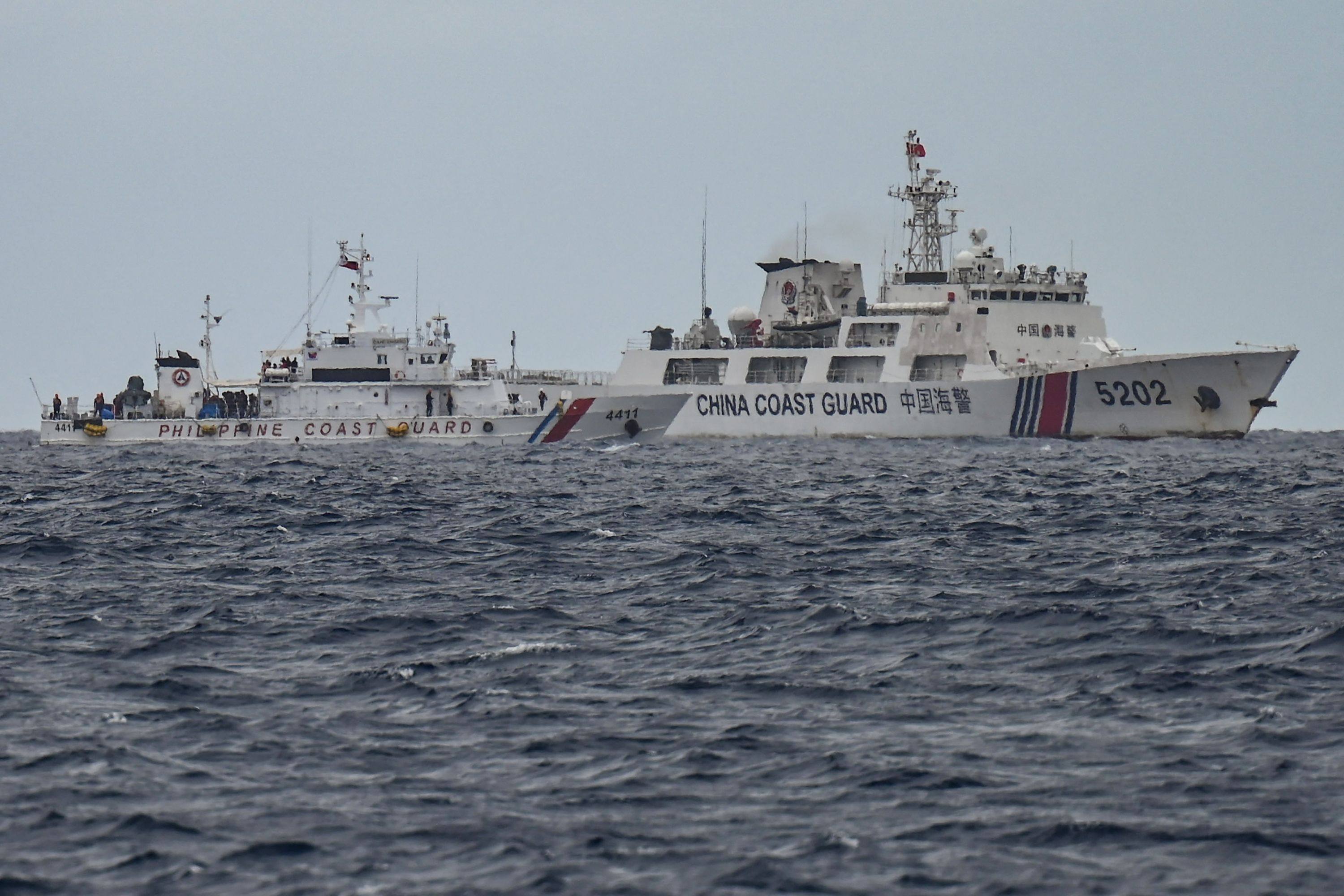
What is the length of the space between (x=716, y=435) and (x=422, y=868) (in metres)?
53.0

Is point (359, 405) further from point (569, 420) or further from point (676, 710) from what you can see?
point (676, 710)

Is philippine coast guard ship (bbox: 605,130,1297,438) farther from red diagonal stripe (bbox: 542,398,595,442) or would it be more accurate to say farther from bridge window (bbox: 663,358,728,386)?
red diagonal stripe (bbox: 542,398,595,442)

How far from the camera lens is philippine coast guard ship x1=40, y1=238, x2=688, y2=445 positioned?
5878 centimetres

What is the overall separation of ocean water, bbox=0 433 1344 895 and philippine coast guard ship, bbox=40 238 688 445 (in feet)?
112

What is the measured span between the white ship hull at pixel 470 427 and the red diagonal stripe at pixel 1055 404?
13579 mm

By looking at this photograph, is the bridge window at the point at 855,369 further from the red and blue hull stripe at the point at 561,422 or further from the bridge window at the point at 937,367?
the red and blue hull stripe at the point at 561,422

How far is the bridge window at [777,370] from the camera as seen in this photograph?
6153cm

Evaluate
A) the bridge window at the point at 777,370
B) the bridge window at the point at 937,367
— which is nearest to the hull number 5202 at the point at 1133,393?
the bridge window at the point at 937,367

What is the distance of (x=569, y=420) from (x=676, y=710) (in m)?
46.9

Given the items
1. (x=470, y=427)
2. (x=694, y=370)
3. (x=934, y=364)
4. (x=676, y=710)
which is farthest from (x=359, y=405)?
(x=676, y=710)

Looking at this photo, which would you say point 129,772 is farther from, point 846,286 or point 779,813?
point 846,286

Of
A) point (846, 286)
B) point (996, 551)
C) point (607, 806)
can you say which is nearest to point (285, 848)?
point (607, 806)

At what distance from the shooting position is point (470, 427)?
59000 millimetres

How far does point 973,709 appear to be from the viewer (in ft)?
37.4
